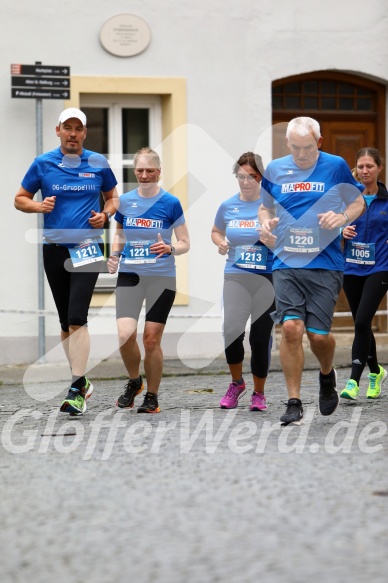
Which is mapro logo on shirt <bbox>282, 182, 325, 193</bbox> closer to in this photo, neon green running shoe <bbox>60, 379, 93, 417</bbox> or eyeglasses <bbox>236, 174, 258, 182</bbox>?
eyeglasses <bbox>236, 174, 258, 182</bbox>

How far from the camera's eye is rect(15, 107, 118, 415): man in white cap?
883 cm

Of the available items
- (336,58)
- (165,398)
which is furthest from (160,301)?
(336,58)

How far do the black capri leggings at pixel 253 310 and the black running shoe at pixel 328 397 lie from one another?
0.93 meters

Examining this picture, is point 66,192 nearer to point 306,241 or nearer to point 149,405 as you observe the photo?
point 149,405

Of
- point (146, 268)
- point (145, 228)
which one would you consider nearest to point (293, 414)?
point (146, 268)

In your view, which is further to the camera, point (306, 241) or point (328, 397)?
point (328, 397)

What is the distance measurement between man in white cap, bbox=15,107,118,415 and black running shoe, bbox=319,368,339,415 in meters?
1.63

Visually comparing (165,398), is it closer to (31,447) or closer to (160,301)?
(160,301)

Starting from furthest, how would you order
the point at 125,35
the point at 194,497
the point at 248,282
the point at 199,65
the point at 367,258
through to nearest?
1. the point at 199,65
2. the point at 125,35
3. the point at 367,258
4. the point at 248,282
5. the point at 194,497

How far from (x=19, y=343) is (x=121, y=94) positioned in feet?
9.56

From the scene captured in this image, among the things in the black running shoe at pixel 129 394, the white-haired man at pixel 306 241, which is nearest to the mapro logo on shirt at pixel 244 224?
the white-haired man at pixel 306 241

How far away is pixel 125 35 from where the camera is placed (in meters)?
13.8

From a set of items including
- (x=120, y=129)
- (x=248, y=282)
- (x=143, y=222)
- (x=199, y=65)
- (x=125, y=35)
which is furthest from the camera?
(x=120, y=129)

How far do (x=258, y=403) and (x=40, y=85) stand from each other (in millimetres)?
5562
